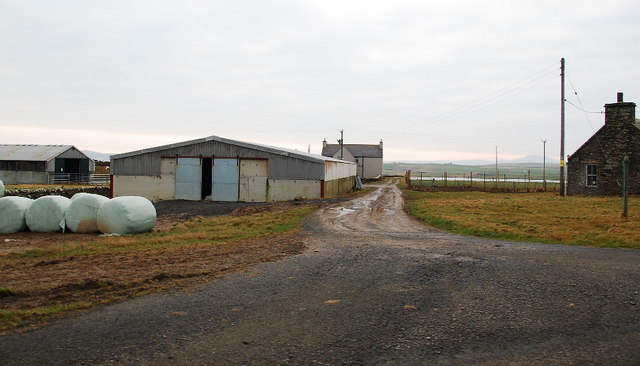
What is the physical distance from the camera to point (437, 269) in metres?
10.3

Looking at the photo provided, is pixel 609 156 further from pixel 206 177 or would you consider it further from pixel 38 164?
pixel 38 164

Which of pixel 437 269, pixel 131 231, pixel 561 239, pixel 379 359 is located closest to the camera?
pixel 379 359

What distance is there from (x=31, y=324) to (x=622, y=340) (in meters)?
7.80

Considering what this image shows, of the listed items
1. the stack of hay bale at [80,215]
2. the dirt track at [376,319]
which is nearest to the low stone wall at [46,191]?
the stack of hay bale at [80,215]

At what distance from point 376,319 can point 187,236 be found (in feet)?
36.1

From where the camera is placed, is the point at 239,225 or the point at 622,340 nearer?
the point at 622,340

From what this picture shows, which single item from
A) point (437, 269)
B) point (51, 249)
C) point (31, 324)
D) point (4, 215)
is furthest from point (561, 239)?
point (4, 215)

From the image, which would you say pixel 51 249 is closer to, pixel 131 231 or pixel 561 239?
pixel 131 231

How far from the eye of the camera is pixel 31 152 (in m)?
58.7

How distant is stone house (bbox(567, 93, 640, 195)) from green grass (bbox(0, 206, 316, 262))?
24.8 m

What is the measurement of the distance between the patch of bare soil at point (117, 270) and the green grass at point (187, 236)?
972mm

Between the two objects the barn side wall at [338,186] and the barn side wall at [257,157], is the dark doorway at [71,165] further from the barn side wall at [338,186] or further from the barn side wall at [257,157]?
the barn side wall at [338,186]

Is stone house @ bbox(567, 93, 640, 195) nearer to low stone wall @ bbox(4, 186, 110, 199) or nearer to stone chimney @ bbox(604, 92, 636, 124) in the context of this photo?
stone chimney @ bbox(604, 92, 636, 124)

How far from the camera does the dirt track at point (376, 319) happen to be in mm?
5457
